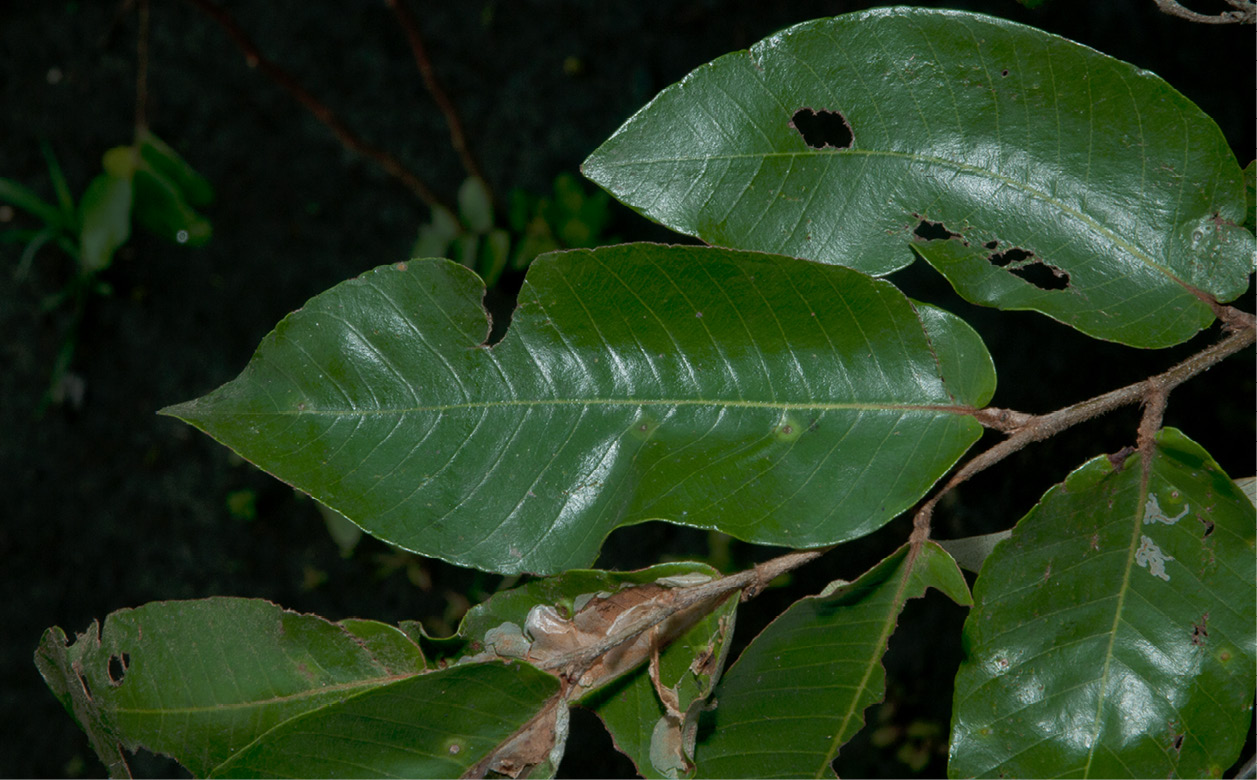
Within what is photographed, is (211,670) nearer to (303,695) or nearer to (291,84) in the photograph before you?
(303,695)

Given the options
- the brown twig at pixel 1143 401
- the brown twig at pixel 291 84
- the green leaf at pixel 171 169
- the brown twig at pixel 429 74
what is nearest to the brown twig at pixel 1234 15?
the brown twig at pixel 1143 401

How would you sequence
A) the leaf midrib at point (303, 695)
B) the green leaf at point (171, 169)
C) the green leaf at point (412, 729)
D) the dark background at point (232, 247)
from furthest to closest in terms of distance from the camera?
the dark background at point (232, 247)
the green leaf at point (171, 169)
the leaf midrib at point (303, 695)
the green leaf at point (412, 729)

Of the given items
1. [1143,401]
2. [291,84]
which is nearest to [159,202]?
[291,84]

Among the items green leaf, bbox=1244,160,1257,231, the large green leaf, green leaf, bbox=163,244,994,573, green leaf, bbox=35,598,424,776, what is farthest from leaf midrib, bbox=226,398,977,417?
green leaf, bbox=1244,160,1257,231

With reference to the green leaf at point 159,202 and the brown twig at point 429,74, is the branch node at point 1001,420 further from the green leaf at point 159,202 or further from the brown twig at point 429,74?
the green leaf at point 159,202

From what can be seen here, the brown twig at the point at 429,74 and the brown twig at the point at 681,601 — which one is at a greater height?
the brown twig at the point at 429,74

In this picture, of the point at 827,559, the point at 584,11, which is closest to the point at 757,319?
the point at 827,559

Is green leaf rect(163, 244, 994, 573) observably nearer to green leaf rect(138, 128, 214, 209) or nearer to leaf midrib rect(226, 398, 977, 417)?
leaf midrib rect(226, 398, 977, 417)

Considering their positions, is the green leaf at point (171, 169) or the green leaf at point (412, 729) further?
the green leaf at point (171, 169)
